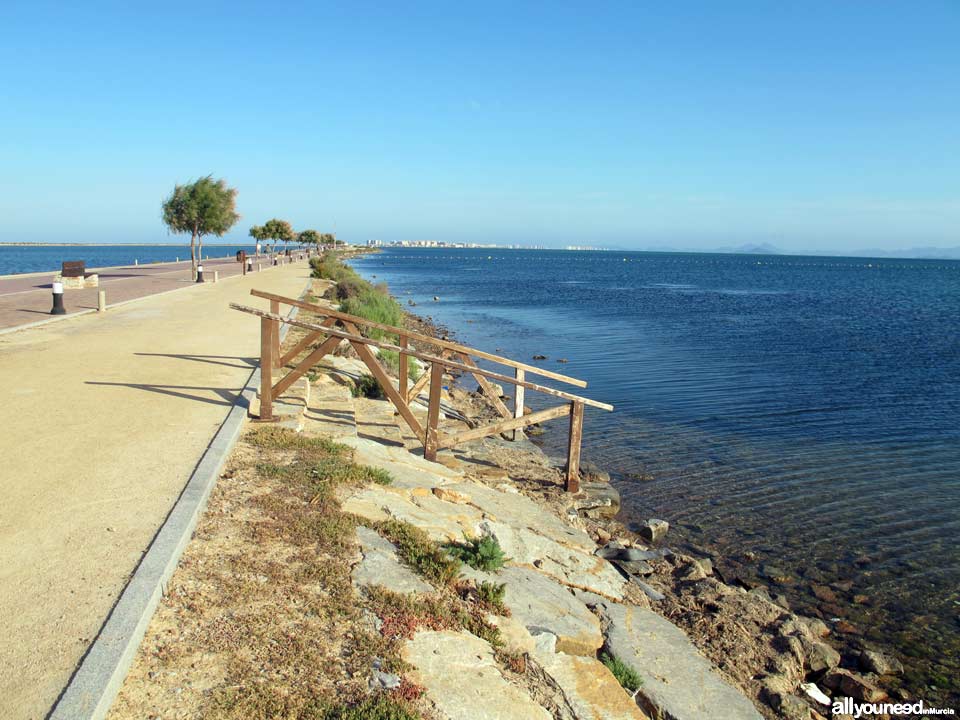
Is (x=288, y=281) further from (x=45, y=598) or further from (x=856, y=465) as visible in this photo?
(x=45, y=598)

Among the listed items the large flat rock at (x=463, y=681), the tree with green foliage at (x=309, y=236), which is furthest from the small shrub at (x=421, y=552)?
the tree with green foliage at (x=309, y=236)

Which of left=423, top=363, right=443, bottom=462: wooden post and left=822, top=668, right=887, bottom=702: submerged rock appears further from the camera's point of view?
left=423, top=363, right=443, bottom=462: wooden post

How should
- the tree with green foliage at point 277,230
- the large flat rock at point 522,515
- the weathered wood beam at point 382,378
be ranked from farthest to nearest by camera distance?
the tree with green foliage at point 277,230 → the weathered wood beam at point 382,378 → the large flat rock at point 522,515

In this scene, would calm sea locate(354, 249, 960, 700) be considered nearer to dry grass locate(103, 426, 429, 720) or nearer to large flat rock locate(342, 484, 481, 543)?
A: large flat rock locate(342, 484, 481, 543)

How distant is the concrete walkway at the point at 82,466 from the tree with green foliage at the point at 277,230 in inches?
2832

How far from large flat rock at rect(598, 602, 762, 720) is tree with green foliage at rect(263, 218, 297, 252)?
82.3 metres

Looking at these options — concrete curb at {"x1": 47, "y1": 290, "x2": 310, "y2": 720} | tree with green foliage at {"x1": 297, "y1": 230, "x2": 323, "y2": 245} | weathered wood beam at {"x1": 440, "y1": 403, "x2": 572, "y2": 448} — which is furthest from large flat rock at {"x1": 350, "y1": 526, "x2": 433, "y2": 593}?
tree with green foliage at {"x1": 297, "y1": 230, "x2": 323, "y2": 245}

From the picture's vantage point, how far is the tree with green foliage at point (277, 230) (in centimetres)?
8450

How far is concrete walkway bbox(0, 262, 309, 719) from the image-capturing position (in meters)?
4.04

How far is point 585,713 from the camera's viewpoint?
4.46 meters

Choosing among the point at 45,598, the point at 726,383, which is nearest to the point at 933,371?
the point at 726,383

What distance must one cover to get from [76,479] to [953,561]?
947 centimetres

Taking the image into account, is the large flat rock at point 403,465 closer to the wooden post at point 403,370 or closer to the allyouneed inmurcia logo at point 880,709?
the wooden post at point 403,370

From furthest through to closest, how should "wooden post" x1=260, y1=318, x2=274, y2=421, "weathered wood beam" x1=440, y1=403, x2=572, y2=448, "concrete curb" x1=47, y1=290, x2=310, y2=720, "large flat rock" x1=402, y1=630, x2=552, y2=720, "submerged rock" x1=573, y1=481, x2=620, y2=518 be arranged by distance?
"submerged rock" x1=573, y1=481, x2=620, y2=518 < "weathered wood beam" x1=440, y1=403, x2=572, y2=448 < "wooden post" x1=260, y1=318, x2=274, y2=421 < "large flat rock" x1=402, y1=630, x2=552, y2=720 < "concrete curb" x1=47, y1=290, x2=310, y2=720
